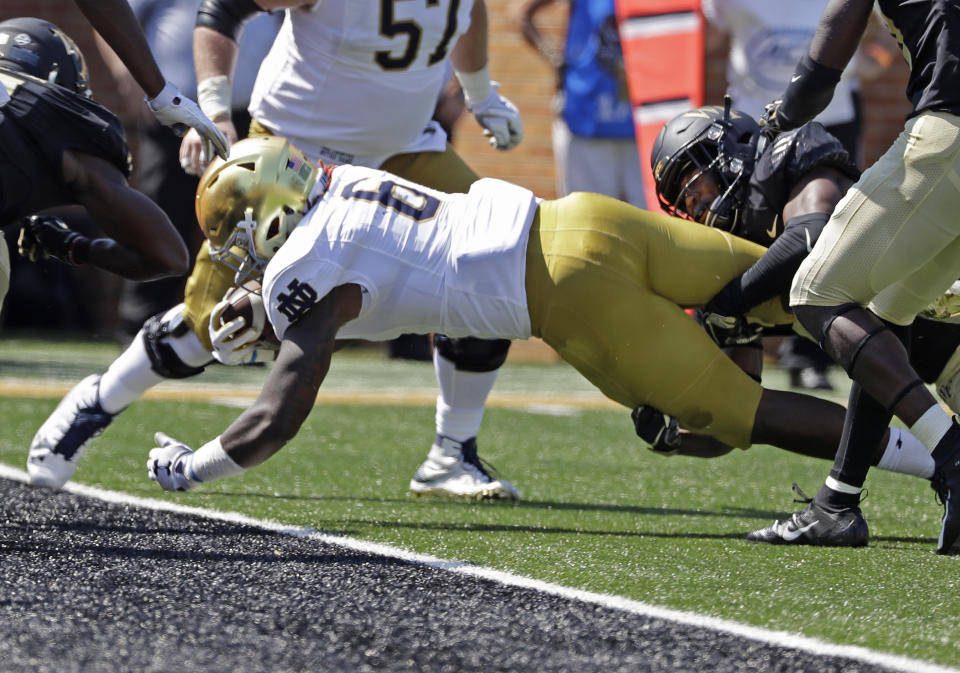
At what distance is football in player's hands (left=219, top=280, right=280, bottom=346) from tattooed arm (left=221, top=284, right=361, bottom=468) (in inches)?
14.0

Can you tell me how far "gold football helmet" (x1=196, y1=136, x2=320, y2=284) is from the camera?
3.31m

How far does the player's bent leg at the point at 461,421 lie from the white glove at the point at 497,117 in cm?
92

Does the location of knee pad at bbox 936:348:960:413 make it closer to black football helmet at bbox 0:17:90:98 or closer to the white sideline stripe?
the white sideline stripe

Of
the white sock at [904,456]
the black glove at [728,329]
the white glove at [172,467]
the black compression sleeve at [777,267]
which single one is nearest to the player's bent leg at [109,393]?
the white glove at [172,467]

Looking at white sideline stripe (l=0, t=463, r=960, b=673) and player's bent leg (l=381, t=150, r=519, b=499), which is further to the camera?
player's bent leg (l=381, t=150, r=519, b=499)

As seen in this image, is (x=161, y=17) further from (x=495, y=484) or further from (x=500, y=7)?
(x=495, y=484)

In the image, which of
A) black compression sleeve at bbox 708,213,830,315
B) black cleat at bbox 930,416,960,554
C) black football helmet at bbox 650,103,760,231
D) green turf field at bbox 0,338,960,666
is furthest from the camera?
black football helmet at bbox 650,103,760,231

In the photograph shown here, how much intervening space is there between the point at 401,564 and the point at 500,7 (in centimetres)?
764

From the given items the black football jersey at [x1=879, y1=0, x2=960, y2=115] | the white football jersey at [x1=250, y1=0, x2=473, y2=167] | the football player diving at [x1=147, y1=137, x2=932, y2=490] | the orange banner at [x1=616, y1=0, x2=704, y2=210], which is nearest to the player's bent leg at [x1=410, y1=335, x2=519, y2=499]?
the white football jersey at [x1=250, y1=0, x2=473, y2=167]

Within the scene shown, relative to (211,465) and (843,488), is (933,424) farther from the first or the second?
(211,465)

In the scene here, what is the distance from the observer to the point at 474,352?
4125mm

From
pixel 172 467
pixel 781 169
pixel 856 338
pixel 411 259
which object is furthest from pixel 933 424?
pixel 172 467

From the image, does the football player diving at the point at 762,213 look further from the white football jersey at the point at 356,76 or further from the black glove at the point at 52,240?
the black glove at the point at 52,240

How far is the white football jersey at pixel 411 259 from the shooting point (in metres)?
3.15
